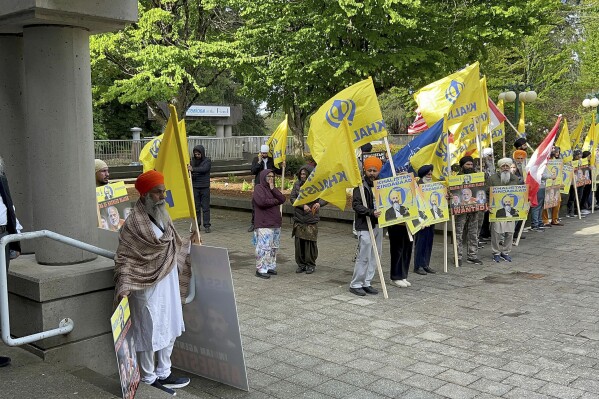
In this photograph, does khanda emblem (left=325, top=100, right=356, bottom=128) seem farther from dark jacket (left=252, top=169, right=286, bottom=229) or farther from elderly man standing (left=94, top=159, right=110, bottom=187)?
elderly man standing (left=94, top=159, right=110, bottom=187)

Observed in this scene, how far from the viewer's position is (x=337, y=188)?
335 inches

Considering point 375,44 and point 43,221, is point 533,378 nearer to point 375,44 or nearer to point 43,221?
point 43,221

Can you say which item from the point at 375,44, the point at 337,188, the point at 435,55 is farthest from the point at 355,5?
the point at 337,188

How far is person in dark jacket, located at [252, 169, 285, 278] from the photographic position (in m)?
9.82

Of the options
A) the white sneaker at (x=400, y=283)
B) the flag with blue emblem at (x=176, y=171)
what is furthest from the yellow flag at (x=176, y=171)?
the white sneaker at (x=400, y=283)

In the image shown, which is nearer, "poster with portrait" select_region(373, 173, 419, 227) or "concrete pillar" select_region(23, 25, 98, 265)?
"concrete pillar" select_region(23, 25, 98, 265)

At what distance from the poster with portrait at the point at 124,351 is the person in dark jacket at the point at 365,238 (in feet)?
15.0

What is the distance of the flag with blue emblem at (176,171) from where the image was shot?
5777mm

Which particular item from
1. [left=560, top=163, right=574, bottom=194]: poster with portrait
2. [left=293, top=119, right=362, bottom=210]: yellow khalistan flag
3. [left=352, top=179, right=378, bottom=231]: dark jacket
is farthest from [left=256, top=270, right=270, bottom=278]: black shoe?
[left=560, top=163, right=574, bottom=194]: poster with portrait

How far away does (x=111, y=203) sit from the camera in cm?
848

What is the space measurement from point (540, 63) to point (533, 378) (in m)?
27.7

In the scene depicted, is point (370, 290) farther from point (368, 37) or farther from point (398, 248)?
point (368, 37)

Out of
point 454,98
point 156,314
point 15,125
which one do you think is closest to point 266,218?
point 454,98

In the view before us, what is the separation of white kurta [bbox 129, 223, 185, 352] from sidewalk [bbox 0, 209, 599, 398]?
0.52m
